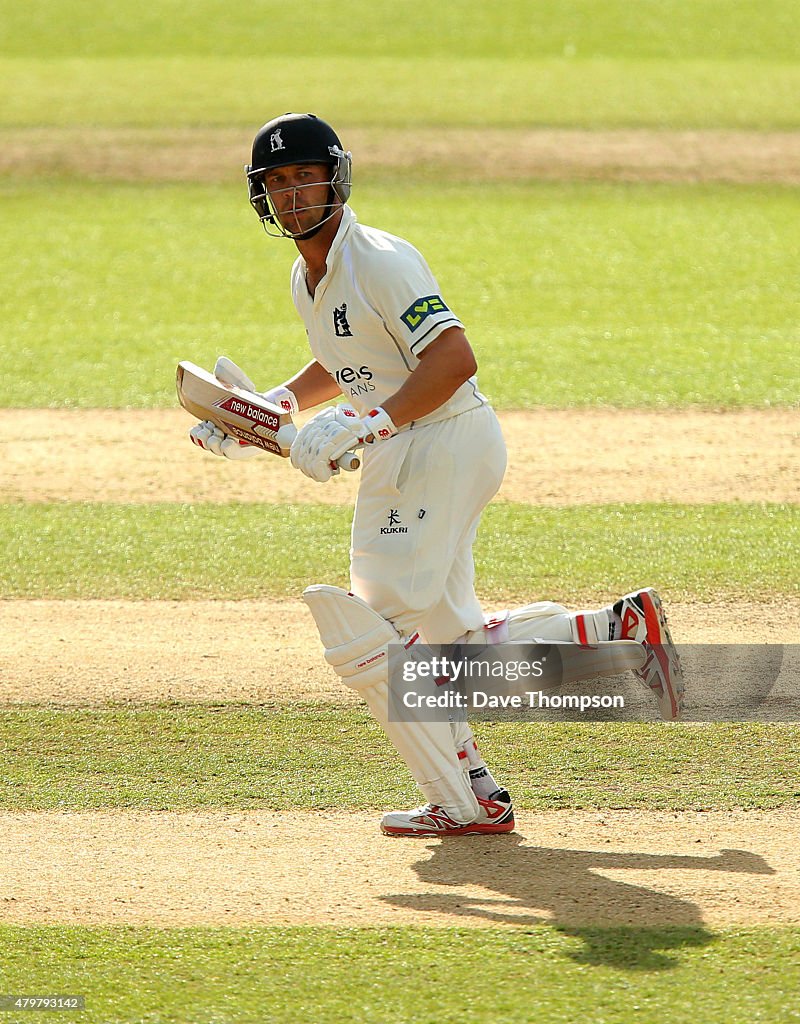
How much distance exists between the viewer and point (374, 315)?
14.0ft

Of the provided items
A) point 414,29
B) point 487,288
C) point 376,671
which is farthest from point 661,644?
point 414,29

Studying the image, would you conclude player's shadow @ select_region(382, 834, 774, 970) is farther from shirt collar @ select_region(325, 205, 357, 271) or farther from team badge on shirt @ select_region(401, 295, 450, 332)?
shirt collar @ select_region(325, 205, 357, 271)

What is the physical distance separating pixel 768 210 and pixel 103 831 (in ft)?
46.5

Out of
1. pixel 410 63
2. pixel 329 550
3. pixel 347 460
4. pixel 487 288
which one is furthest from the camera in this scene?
pixel 410 63

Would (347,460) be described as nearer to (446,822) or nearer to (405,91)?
(446,822)

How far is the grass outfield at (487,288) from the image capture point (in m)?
11.0

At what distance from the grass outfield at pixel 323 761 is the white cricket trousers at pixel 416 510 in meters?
0.75

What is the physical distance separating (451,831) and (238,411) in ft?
4.74

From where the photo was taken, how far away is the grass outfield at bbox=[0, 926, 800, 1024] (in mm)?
3254

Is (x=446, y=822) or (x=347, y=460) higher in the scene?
(x=347, y=460)

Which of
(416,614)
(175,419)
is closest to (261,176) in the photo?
(416,614)

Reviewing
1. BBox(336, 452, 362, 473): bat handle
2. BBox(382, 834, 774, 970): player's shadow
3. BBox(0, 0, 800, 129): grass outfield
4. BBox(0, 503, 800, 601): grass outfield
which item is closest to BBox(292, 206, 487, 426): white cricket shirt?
BBox(336, 452, 362, 473): bat handle

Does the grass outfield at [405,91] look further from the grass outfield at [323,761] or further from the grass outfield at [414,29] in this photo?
the grass outfield at [323,761]

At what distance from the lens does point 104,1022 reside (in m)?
3.25
